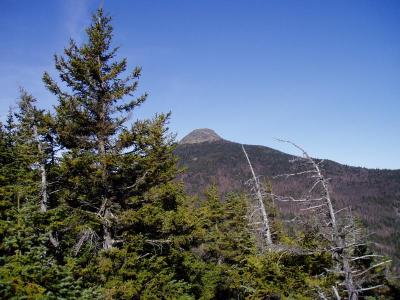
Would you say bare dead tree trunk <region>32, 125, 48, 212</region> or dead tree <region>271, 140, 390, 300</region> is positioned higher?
bare dead tree trunk <region>32, 125, 48, 212</region>

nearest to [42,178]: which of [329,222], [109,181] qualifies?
[109,181]

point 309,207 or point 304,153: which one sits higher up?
point 304,153

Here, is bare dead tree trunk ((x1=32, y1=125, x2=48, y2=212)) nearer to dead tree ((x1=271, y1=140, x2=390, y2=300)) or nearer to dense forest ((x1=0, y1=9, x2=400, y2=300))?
dense forest ((x1=0, y1=9, x2=400, y2=300))

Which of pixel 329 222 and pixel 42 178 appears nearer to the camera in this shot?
pixel 329 222

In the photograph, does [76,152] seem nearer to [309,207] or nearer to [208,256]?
[309,207]

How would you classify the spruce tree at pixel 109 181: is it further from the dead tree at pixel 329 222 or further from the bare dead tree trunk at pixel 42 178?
the dead tree at pixel 329 222

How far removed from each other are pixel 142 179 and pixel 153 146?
1570 mm

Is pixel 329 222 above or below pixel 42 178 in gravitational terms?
below

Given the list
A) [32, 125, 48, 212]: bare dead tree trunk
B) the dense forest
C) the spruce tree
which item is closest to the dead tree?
the dense forest

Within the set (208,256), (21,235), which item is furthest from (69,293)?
(208,256)

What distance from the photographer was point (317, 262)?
15.2 metres

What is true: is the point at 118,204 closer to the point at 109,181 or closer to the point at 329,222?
the point at 109,181

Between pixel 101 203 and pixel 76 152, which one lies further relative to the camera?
pixel 101 203

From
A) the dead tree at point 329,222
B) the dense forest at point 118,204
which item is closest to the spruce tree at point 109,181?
the dense forest at point 118,204
